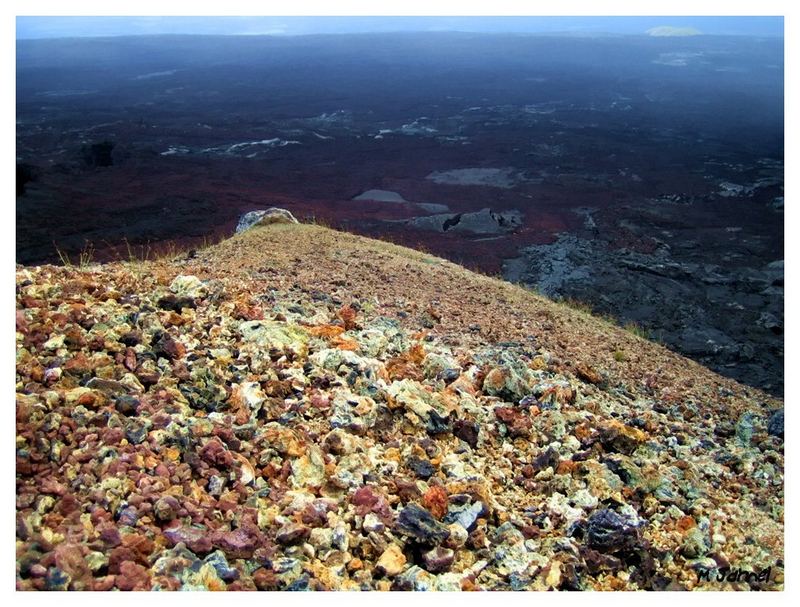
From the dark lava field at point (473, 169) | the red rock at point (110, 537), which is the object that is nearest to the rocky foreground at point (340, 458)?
the red rock at point (110, 537)

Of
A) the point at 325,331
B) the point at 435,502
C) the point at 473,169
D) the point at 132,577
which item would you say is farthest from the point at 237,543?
the point at 473,169

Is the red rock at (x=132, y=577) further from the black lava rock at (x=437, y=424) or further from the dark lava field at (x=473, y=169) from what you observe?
the dark lava field at (x=473, y=169)

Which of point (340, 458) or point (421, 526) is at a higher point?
point (340, 458)

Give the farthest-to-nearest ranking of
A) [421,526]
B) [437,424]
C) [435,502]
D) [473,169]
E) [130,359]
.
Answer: [473,169]
[437,424]
[130,359]
[435,502]
[421,526]

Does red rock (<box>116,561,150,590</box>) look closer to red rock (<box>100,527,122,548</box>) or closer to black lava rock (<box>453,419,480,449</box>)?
red rock (<box>100,527,122,548</box>)

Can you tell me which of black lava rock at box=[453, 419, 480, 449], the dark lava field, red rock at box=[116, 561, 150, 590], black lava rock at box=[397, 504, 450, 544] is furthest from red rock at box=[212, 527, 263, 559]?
the dark lava field

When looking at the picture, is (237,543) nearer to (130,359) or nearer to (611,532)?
(130,359)

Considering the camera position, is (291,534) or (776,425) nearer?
(291,534)
